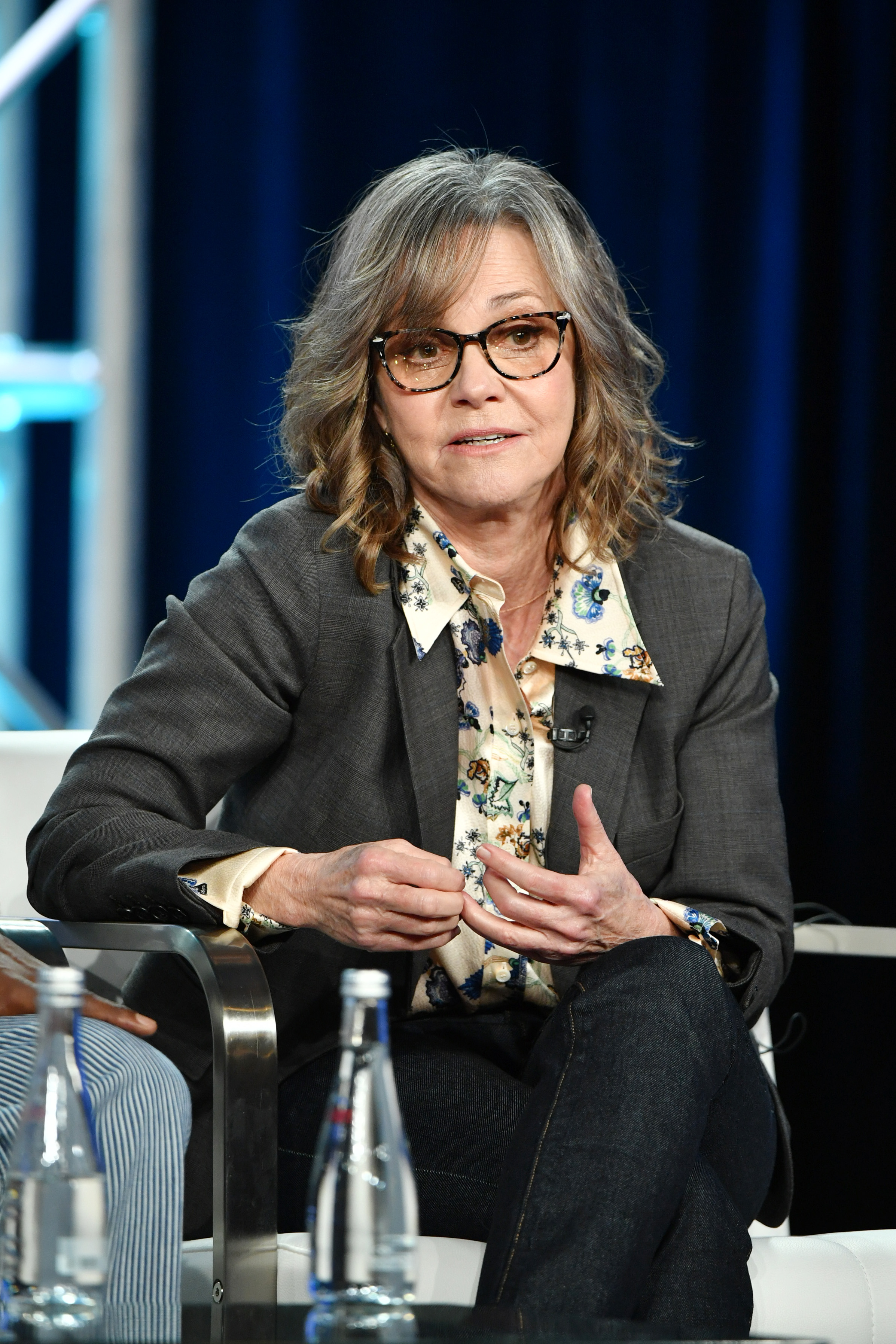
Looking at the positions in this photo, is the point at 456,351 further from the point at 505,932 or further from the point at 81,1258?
the point at 81,1258

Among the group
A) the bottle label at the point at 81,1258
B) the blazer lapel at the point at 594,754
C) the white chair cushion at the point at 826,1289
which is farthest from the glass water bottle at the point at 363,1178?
the blazer lapel at the point at 594,754

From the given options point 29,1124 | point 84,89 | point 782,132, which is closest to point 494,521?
point 29,1124

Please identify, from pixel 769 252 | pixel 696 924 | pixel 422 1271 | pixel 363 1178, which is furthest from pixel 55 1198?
pixel 769 252

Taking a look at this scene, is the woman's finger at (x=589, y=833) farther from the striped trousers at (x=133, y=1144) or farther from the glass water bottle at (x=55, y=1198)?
the glass water bottle at (x=55, y=1198)

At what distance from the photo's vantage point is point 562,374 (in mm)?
1604

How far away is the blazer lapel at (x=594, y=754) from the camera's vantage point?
152cm

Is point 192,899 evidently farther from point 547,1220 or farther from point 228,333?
point 228,333

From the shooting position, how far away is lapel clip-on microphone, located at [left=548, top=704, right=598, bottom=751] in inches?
60.8

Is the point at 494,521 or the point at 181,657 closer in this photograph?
the point at 181,657

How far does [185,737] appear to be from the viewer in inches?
57.8

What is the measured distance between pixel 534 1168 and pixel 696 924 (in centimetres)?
37

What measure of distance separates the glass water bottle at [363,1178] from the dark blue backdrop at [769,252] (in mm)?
1517

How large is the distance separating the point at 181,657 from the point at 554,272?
1.83 ft

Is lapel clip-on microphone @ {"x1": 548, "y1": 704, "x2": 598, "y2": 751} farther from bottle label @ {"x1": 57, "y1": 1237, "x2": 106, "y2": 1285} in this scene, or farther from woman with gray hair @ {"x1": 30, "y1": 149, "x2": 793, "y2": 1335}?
bottle label @ {"x1": 57, "y1": 1237, "x2": 106, "y2": 1285}
